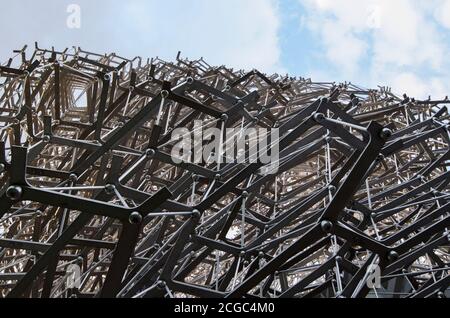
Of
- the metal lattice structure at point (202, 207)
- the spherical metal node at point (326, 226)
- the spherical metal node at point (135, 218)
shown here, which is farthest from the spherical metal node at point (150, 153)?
the spherical metal node at point (326, 226)

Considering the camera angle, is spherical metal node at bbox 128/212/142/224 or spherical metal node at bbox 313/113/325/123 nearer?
spherical metal node at bbox 128/212/142/224

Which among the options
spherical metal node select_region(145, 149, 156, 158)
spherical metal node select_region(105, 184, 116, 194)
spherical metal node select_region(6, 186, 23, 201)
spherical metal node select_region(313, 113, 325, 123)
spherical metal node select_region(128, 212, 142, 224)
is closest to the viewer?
spherical metal node select_region(6, 186, 23, 201)

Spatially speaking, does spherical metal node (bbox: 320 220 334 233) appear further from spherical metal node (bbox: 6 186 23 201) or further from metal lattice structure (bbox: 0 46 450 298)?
spherical metal node (bbox: 6 186 23 201)

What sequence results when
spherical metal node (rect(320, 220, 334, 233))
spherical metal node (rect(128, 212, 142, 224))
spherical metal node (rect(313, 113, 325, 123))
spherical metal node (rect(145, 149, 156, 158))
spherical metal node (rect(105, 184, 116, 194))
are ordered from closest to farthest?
spherical metal node (rect(128, 212, 142, 224))
spherical metal node (rect(320, 220, 334, 233))
spherical metal node (rect(105, 184, 116, 194))
spherical metal node (rect(313, 113, 325, 123))
spherical metal node (rect(145, 149, 156, 158))

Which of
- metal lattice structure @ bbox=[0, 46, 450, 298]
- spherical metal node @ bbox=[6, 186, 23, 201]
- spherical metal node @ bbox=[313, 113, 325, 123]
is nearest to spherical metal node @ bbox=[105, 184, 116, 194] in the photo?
metal lattice structure @ bbox=[0, 46, 450, 298]

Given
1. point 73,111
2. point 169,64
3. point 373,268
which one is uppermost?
point 169,64

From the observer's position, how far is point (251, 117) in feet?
45.5

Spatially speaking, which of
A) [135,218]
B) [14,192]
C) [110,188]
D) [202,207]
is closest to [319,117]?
[202,207]

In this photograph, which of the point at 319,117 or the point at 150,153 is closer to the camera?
the point at 319,117

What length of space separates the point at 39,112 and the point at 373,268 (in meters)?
10.8

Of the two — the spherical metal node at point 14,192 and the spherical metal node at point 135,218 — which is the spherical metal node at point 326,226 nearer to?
the spherical metal node at point 135,218

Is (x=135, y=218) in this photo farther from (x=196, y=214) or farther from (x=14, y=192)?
(x=196, y=214)
